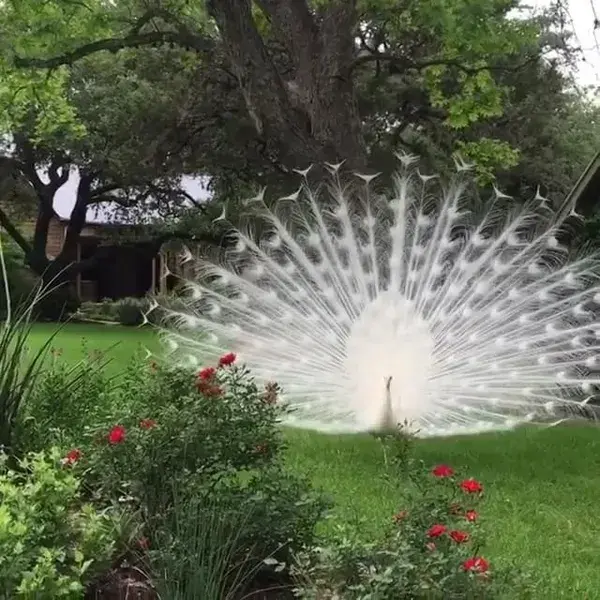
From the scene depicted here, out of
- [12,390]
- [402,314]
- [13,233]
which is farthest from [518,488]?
[13,233]

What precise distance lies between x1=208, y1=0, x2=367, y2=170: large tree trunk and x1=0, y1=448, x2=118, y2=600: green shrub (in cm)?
686

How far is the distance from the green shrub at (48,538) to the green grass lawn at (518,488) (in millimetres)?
1066

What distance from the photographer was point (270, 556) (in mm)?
3635

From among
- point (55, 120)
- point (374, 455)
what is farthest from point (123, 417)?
point (55, 120)

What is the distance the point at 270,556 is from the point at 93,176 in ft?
84.1

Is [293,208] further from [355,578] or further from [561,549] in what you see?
[355,578]

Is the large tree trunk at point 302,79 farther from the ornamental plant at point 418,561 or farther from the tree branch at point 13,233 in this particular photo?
the tree branch at point 13,233

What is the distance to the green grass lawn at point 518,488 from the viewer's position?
4.86 meters

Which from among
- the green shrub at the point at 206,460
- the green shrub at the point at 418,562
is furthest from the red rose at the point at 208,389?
the green shrub at the point at 418,562

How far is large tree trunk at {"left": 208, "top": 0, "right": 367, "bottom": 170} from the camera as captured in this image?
10.0 metres

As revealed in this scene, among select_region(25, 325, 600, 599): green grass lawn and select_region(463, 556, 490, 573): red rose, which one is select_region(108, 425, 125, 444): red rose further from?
select_region(463, 556, 490, 573): red rose

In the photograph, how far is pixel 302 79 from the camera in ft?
33.7

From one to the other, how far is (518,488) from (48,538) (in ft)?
12.9

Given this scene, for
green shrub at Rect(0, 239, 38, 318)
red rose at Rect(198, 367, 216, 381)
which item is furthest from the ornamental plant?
green shrub at Rect(0, 239, 38, 318)
